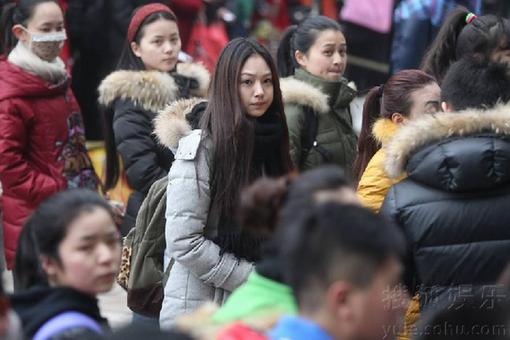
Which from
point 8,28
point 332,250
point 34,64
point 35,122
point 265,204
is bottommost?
point 35,122

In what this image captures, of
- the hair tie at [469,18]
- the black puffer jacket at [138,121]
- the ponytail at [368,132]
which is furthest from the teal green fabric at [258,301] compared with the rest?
the hair tie at [469,18]

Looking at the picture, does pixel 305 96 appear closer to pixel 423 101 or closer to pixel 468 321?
pixel 423 101

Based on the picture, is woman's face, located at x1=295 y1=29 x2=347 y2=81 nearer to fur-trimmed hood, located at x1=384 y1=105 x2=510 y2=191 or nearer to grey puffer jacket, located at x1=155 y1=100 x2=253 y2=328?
grey puffer jacket, located at x1=155 y1=100 x2=253 y2=328

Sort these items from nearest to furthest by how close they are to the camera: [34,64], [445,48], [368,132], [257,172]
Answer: [257,172] < [368,132] < [445,48] < [34,64]

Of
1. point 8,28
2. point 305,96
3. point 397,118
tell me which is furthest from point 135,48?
point 397,118

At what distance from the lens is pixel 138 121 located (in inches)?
269

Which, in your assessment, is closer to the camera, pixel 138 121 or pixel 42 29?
pixel 138 121

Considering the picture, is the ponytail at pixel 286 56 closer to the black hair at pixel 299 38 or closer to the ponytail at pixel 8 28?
the black hair at pixel 299 38

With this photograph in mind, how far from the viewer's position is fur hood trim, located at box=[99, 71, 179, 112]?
687 centimetres

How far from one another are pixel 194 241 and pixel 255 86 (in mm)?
728

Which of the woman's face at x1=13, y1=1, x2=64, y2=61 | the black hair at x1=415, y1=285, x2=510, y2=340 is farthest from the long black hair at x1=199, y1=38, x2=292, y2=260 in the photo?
the woman's face at x1=13, y1=1, x2=64, y2=61

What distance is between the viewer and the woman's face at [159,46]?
23.5 feet

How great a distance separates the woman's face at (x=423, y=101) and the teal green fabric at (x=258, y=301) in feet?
6.75

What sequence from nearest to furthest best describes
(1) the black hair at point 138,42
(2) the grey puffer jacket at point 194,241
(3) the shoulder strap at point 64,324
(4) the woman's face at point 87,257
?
1. (3) the shoulder strap at point 64,324
2. (4) the woman's face at point 87,257
3. (2) the grey puffer jacket at point 194,241
4. (1) the black hair at point 138,42
